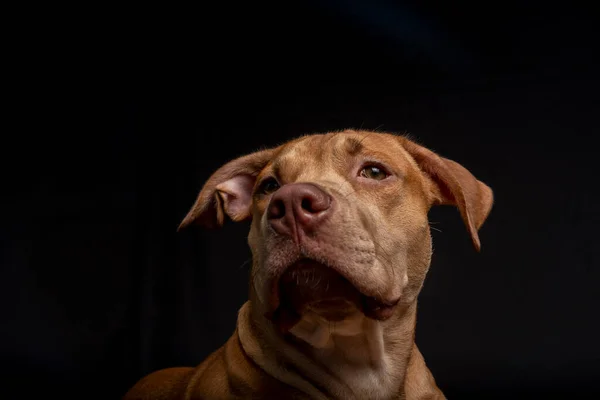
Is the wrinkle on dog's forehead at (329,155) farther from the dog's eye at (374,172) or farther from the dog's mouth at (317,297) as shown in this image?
the dog's mouth at (317,297)

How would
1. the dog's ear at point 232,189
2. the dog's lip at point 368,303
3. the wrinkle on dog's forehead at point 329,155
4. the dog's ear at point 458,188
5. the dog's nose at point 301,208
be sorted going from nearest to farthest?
1. the dog's nose at point 301,208
2. the dog's lip at point 368,303
3. the wrinkle on dog's forehead at point 329,155
4. the dog's ear at point 458,188
5. the dog's ear at point 232,189

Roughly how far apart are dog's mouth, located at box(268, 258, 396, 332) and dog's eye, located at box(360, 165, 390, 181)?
2.20ft

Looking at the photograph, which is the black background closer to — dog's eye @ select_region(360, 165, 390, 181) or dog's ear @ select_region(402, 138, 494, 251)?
dog's ear @ select_region(402, 138, 494, 251)

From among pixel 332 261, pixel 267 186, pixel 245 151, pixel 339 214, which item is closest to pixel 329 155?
pixel 267 186

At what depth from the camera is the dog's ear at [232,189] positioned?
4.16 meters

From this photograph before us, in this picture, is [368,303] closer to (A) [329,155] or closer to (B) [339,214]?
(B) [339,214]

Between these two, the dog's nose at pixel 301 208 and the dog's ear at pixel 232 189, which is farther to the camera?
the dog's ear at pixel 232 189

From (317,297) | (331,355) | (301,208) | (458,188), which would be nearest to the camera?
(301,208)

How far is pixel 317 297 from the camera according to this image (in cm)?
330

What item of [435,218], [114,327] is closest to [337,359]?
[435,218]

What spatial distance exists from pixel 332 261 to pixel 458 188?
41.5 inches

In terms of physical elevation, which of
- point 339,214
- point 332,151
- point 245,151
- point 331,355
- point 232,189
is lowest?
point 331,355

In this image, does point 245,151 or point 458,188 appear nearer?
point 458,188

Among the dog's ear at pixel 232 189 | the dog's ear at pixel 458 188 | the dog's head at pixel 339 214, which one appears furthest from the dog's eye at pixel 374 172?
the dog's ear at pixel 232 189
